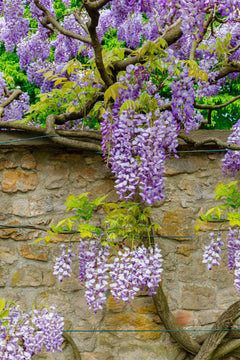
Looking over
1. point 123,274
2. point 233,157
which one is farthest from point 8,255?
point 233,157

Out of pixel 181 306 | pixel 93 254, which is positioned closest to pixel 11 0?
pixel 93 254

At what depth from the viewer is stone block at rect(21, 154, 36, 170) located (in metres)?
2.19

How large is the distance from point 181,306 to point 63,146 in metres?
1.05

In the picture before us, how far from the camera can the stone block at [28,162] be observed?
2191mm

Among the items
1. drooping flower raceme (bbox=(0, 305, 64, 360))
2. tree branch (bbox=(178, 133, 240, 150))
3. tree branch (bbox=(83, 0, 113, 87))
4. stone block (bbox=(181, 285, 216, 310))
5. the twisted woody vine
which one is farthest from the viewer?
stone block (bbox=(181, 285, 216, 310))

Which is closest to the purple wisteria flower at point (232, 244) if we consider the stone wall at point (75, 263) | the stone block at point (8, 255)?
the stone wall at point (75, 263)

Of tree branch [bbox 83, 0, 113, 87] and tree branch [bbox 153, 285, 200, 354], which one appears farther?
tree branch [bbox 153, 285, 200, 354]

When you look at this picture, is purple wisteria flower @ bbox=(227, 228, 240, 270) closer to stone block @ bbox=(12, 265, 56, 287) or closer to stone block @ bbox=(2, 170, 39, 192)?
stone block @ bbox=(12, 265, 56, 287)

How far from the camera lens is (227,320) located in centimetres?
218

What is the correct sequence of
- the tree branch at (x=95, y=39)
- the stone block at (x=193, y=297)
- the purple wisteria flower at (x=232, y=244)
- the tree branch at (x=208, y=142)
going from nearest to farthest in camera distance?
the tree branch at (x=95, y=39), the purple wisteria flower at (x=232, y=244), the tree branch at (x=208, y=142), the stone block at (x=193, y=297)

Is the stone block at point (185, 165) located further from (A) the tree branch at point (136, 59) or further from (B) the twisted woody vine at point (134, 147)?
(A) the tree branch at point (136, 59)

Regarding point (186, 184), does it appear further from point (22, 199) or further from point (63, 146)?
point (22, 199)

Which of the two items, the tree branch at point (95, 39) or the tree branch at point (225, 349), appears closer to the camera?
the tree branch at point (95, 39)

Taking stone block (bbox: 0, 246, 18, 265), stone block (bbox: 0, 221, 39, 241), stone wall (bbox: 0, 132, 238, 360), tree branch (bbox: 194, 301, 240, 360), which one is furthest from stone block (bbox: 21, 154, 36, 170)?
tree branch (bbox: 194, 301, 240, 360)
